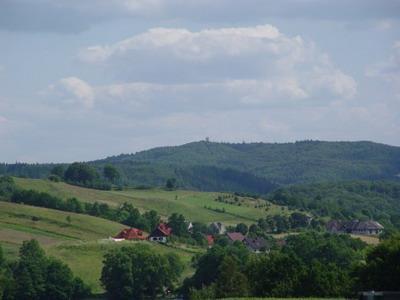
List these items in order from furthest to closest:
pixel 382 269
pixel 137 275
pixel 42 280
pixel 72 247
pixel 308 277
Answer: pixel 72 247, pixel 42 280, pixel 137 275, pixel 308 277, pixel 382 269

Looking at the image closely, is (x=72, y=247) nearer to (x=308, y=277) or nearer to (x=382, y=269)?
(x=308, y=277)

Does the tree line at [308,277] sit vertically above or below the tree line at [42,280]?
above

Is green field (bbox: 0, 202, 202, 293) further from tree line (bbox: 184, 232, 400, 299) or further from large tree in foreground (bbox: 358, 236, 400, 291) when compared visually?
large tree in foreground (bbox: 358, 236, 400, 291)

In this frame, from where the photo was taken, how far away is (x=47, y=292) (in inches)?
6181

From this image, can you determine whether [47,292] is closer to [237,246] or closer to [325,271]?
[237,246]

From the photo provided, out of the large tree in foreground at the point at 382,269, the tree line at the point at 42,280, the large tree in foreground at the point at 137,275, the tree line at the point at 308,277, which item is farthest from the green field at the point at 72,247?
the large tree in foreground at the point at 382,269

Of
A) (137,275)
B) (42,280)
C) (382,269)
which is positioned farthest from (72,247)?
(382,269)

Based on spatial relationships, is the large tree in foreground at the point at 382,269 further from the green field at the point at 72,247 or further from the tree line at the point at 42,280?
the green field at the point at 72,247

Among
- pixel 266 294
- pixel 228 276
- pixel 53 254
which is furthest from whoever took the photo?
pixel 53 254

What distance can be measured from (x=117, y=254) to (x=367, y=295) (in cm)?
11449

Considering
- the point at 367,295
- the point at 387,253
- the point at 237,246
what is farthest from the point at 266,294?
the point at 237,246

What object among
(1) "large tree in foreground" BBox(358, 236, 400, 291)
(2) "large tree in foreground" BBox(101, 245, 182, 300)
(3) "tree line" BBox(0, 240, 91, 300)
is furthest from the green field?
(1) "large tree in foreground" BBox(358, 236, 400, 291)

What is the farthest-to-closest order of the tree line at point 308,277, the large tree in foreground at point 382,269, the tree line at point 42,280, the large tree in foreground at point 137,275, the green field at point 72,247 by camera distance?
the green field at point 72,247 < the tree line at point 42,280 < the large tree in foreground at point 137,275 < the tree line at point 308,277 < the large tree in foreground at point 382,269

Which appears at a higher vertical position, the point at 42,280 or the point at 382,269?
the point at 382,269
